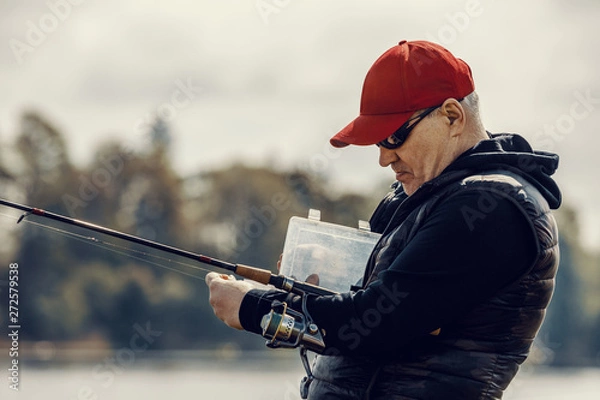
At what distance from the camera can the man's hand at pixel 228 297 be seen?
11.8 ft

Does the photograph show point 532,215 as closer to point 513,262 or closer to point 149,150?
point 513,262

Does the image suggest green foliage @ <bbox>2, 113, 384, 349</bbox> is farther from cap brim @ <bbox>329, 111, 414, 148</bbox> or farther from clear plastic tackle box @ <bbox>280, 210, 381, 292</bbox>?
cap brim @ <bbox>329, 111, 414, 148</bbox>

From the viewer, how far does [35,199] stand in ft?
164

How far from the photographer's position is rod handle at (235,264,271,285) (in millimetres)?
3900

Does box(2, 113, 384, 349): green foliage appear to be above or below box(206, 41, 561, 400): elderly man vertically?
above

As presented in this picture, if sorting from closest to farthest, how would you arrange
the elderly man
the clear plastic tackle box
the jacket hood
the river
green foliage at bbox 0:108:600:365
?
the elderly man → the jacket hood → the clear plastic tackle box → the river → green foliage at bbox 0:108:600:365

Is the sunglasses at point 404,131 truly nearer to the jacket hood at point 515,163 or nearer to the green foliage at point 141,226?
the jacket hood at point 515,163

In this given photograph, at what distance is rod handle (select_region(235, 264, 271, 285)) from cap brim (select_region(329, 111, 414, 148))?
22.0 inches

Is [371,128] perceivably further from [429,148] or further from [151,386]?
[151,386]

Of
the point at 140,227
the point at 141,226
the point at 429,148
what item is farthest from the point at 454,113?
the point at 141,226

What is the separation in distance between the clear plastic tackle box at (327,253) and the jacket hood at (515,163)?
1.94ft

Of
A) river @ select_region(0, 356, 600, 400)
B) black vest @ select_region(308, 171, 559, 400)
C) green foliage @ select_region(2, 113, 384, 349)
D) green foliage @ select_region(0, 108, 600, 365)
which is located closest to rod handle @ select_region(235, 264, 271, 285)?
black vest @ select_region(308, 171, 559, 400)

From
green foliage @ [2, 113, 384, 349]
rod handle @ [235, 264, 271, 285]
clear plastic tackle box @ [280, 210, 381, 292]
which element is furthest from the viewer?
green foliage @ [2, 113, 384, 349]

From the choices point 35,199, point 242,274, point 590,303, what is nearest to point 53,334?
point 35,199
